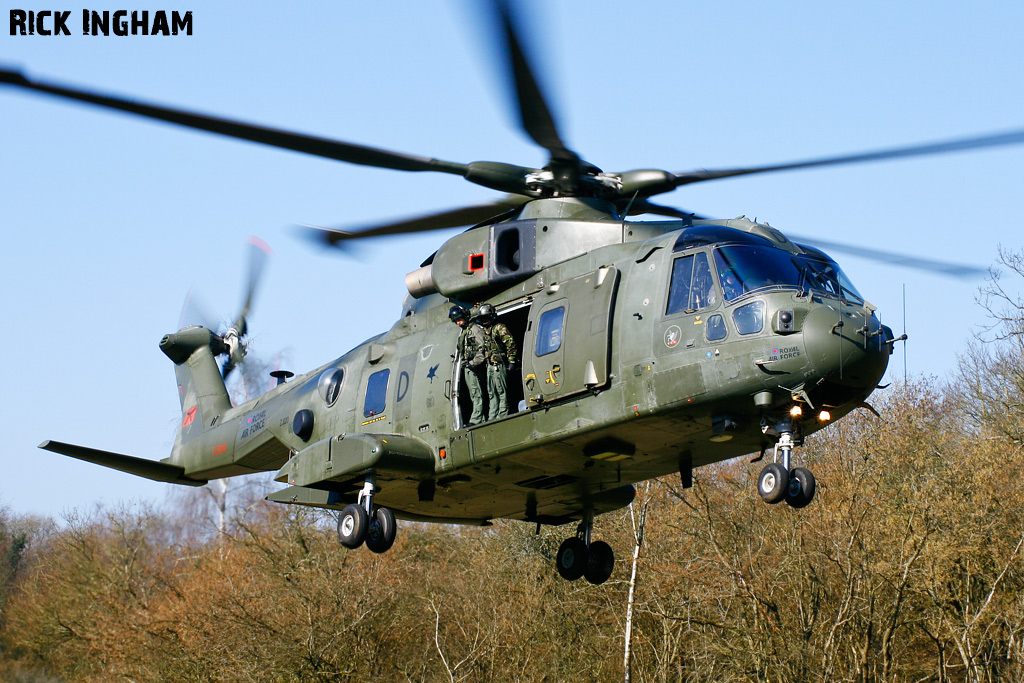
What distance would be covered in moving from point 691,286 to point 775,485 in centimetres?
212

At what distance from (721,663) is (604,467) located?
12.4m

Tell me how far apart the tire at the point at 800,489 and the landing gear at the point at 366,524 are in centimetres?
480

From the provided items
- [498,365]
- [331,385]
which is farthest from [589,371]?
[331,385]

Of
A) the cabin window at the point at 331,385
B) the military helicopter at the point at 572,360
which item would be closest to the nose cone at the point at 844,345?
the military helicopter at the point at 572,360

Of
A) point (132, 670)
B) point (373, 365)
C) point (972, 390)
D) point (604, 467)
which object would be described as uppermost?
point (972, 390)

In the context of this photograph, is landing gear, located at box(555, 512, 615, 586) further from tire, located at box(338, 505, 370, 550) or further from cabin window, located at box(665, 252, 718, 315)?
cabin window, located at box(665, 252, 718, 315)

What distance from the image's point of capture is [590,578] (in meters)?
14.8

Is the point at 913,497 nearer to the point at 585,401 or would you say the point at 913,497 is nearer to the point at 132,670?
the point at 585,401

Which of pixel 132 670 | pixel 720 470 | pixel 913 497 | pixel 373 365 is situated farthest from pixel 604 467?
pixel 132 670

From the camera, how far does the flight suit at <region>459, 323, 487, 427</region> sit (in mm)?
13055

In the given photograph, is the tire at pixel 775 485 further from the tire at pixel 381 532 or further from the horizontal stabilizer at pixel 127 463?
the horizontal stabilizer at pixel 127 463

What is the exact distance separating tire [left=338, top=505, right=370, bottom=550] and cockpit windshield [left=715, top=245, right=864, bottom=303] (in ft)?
17.0

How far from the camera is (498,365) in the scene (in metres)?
13.0

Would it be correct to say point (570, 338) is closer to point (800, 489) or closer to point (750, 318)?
point (750, 318)
